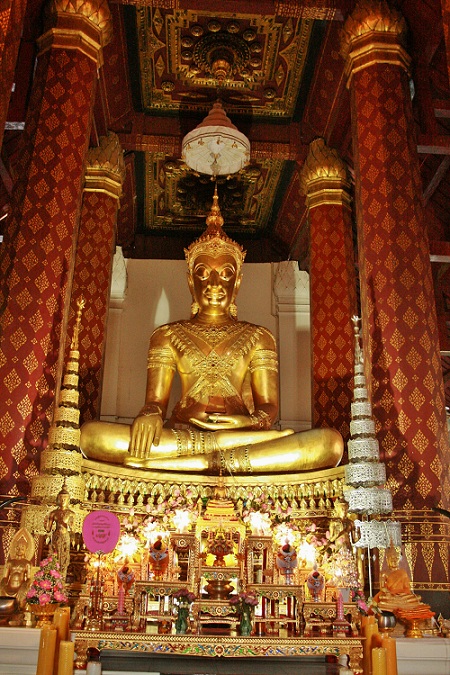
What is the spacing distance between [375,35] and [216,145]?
1566mm

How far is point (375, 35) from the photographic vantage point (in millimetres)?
5379

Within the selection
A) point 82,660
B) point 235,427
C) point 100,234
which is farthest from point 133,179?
point 82,660

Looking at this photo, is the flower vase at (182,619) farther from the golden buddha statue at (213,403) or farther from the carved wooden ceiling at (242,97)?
the carved wooden ceiling at (242,97)

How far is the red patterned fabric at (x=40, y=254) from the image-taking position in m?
4.24

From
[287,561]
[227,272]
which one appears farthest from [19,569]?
[227,272]

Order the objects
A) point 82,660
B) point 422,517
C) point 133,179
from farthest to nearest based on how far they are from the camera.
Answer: point 133,179 < point 422,517 < point 82,660

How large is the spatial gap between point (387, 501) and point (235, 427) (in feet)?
6.49

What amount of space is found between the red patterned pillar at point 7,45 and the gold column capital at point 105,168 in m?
2.71

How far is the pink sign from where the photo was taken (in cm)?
352

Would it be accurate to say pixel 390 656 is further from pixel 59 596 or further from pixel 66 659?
pixel 59 596

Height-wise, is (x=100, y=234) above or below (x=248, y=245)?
below

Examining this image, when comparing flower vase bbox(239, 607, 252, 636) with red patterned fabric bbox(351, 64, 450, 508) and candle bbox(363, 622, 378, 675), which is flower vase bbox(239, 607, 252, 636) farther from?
red patterned fabric bbox(351, 64, 450, 508)

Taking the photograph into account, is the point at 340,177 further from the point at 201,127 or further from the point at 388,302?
the point at 388,302

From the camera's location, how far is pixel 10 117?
6078mm
